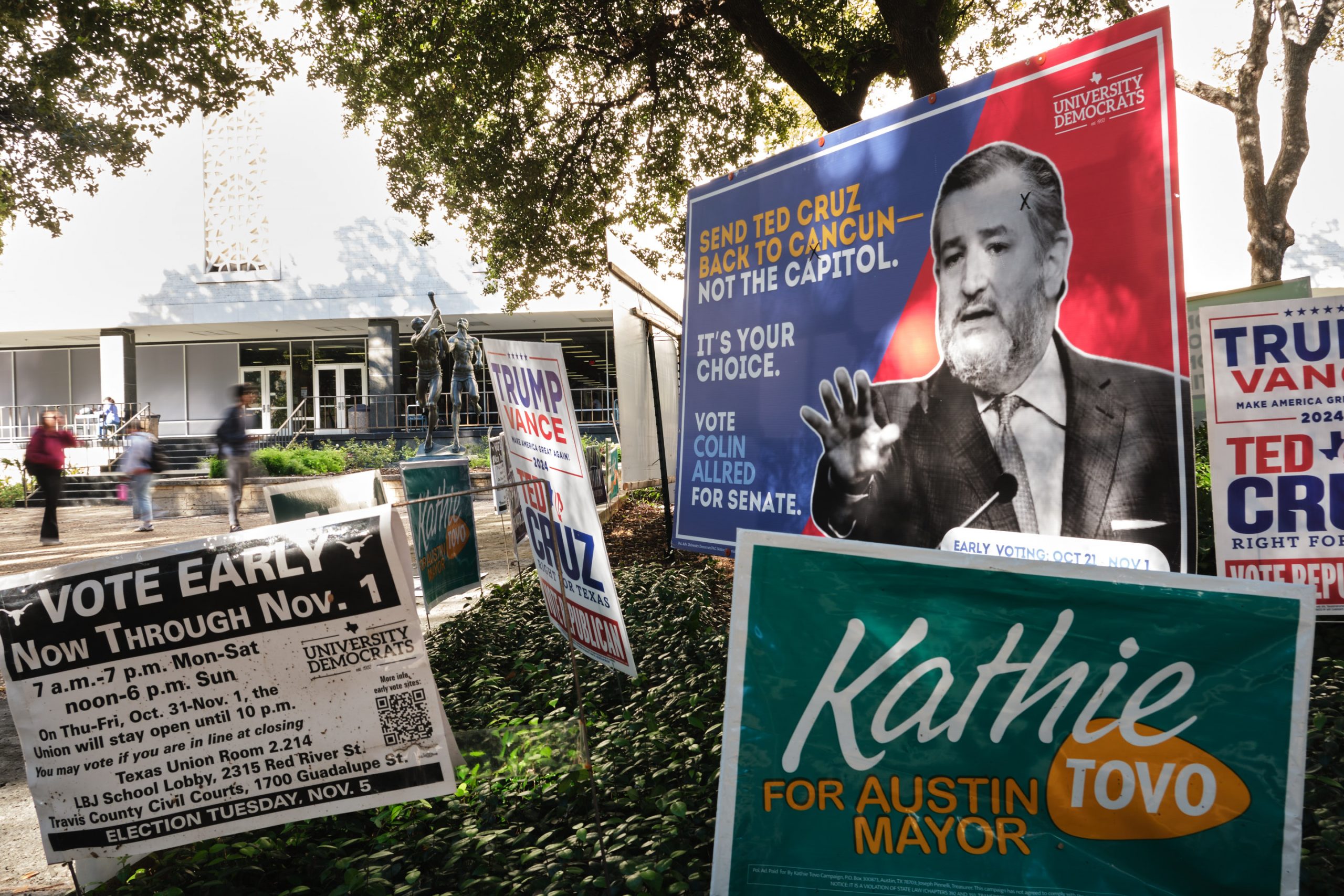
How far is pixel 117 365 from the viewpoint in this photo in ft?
90.2

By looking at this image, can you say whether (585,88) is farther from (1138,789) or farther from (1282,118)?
(1138,789)

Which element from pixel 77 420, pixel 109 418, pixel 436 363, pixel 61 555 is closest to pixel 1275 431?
pixel 61 555

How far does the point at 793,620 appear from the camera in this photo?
2115 millimetres

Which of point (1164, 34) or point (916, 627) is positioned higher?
point (1164, 34)

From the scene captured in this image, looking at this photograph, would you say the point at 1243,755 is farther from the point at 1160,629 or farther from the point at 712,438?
the point at 712,438

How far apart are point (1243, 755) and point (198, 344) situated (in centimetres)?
3533

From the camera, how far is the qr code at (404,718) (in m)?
2.63

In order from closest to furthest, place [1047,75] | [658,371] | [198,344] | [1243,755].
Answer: [1243,755]
[1047,75]
[658,371]
[198,344]

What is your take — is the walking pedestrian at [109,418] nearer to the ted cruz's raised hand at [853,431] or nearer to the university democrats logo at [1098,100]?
the ted cruz's raised hand at [853,431]

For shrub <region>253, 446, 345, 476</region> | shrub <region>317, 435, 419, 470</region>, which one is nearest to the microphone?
shrub <region>253, 446, 345, 476</region>

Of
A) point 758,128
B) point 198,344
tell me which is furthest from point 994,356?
point 198,344

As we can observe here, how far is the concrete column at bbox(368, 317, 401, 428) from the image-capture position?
1059 inches

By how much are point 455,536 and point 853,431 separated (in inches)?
134

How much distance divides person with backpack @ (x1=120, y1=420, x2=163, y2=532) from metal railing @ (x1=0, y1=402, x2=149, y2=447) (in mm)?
13120
